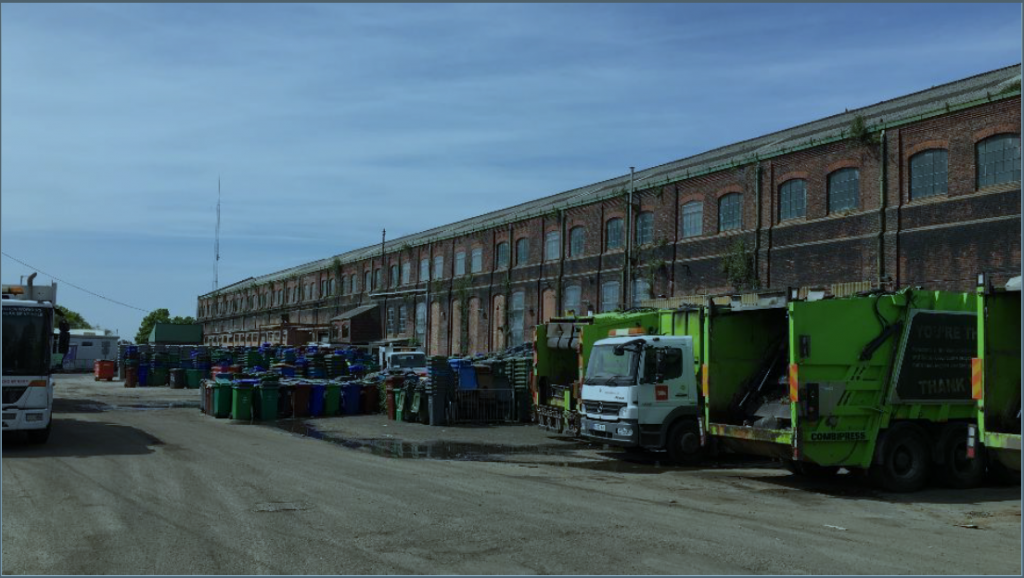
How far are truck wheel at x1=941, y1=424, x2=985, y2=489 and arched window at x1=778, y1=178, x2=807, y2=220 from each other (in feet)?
56.9

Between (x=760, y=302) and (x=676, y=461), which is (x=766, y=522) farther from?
(x=676, y=461)

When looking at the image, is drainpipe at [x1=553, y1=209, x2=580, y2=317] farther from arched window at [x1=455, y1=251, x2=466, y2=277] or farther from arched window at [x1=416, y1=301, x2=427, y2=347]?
arched window at [x1=416, y1=301, x2=427, y2=347]

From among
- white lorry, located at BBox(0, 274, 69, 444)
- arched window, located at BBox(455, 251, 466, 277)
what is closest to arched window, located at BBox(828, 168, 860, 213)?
white lorry, located at BBox(0, 274, 69, 444)

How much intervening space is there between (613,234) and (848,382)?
27.3 metres

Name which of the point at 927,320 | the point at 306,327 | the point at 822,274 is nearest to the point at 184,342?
the point at 306,327

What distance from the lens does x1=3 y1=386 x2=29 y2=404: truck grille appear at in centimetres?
1641

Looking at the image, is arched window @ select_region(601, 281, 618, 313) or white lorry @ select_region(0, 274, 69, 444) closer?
white lorry @ select_region(0, 274, 69, 444)

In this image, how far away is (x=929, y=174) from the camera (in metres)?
26.3

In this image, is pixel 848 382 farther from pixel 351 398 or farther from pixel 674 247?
pixel 674 247

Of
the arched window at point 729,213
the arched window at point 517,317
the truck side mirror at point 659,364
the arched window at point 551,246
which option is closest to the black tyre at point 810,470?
the truck side mirror at point 659,364

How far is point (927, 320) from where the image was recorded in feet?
46.3

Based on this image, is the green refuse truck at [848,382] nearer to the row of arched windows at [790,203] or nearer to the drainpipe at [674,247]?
the row of arched windows at [790,203]

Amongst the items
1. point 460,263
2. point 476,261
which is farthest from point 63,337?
point 460,263

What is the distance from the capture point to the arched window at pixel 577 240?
42594mm
